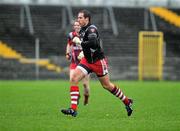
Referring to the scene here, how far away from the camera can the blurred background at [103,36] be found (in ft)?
127

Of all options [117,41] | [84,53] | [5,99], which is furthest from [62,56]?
[84,53]

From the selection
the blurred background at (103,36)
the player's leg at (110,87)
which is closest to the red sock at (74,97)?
the player's leg at (110,87)

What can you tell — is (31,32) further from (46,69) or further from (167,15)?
(167,15)

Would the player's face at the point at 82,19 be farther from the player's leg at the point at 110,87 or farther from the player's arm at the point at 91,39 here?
the player's leg at the point at 110,87

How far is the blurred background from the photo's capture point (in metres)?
38.7

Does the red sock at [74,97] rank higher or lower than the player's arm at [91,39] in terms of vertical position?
lower

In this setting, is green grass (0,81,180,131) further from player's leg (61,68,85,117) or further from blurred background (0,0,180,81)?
blurred background (0,0,180,81)

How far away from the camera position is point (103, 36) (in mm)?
41969

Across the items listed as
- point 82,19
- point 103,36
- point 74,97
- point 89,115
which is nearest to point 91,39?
point 82,19

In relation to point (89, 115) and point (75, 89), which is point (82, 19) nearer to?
point (75, 89)

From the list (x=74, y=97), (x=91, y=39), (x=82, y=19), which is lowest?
(x=74, y=97)

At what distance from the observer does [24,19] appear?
4222 cm

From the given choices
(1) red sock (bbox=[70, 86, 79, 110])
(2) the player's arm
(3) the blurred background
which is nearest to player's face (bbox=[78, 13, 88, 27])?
(2) the player's arm

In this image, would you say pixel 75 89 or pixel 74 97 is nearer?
pixel 74 97
